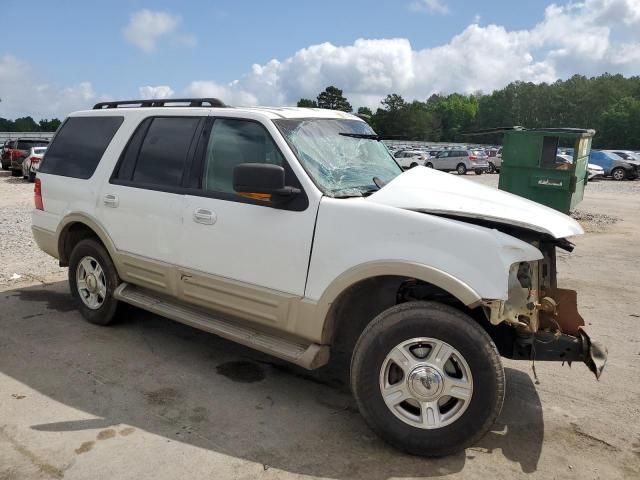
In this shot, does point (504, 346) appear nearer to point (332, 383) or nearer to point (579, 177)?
→ point (332, 383)

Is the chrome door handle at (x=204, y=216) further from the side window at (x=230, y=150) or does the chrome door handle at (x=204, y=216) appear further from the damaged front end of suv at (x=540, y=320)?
the damaged front end of suv at (x=540, y=320)

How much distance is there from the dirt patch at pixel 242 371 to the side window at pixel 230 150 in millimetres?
1398

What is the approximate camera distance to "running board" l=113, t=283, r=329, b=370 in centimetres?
347

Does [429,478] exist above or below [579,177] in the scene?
below

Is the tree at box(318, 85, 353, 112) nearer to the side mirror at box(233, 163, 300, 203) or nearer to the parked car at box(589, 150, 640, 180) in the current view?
the side mirror at box(233, 163, 300, 203)

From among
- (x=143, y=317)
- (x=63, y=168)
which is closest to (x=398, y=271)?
(x=143, y=317)

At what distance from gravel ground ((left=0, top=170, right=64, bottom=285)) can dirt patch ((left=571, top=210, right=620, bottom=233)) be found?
10.2m

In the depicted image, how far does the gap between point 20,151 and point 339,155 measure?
23460mm

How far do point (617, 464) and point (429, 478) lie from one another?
1.11m

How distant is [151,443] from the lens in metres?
3.23

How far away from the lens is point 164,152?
14.5 feet

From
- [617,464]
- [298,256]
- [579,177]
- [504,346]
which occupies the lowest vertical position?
[617,464]

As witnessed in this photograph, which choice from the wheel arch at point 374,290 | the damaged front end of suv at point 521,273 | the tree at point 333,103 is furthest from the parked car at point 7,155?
the damaged front end of suv at point 521,273

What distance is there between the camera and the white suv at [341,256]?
3018mm
